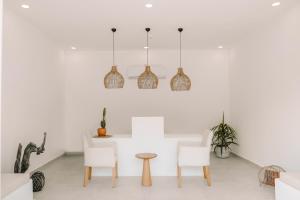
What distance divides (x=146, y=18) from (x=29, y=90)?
104 inches

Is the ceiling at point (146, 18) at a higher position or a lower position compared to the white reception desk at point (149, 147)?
higher

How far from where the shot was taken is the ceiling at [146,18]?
408 centimetres

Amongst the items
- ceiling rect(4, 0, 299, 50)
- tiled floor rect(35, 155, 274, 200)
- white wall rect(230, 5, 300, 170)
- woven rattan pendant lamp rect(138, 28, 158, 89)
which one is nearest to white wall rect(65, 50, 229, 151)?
white wall rect(230, 5, 300, 170)

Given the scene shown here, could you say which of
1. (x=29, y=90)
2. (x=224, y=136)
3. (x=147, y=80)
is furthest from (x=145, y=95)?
(x=29, y=90)

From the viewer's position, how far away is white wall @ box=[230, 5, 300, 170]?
4.24 meters

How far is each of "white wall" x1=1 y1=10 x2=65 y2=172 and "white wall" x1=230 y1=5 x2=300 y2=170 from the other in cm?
469

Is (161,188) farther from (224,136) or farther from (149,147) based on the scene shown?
(224,136)

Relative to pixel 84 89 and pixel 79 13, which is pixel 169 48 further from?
pixel 79 13

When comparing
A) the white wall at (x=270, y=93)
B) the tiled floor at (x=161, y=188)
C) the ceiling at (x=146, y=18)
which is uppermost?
the ceiling at (x=146, y=18)

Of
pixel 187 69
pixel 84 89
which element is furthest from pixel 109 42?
pixel 187 69

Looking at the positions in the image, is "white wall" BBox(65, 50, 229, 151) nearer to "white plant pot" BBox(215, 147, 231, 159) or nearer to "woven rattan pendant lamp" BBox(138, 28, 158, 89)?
"white plant pot" BBox(215, 147, 231, 159)

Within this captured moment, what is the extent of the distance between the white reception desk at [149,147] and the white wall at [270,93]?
1.43m

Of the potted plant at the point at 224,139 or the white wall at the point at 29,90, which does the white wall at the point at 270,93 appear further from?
the white wall at the point at 29,90

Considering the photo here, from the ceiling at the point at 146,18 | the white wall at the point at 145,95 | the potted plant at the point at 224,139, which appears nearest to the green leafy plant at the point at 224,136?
the potted plant at the point at 224,139
